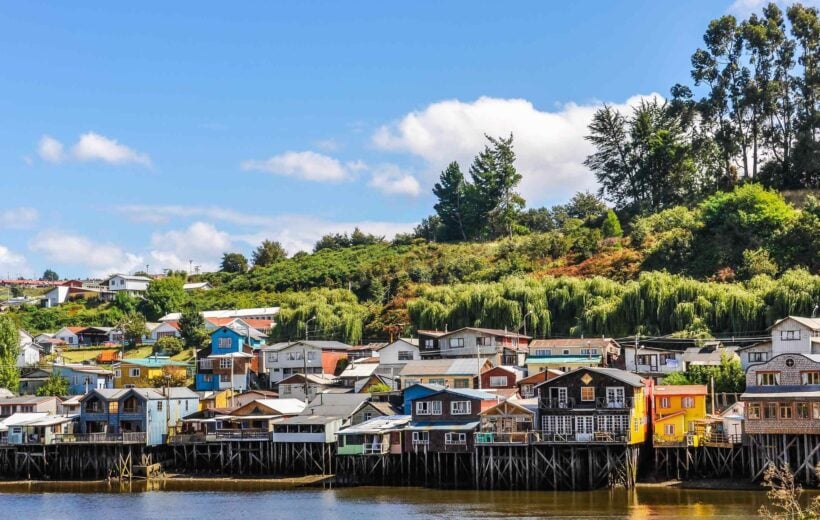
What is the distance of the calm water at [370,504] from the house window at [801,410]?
14.9ft

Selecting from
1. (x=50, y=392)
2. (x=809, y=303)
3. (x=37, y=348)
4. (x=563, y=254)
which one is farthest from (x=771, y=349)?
(x=37, y=348)

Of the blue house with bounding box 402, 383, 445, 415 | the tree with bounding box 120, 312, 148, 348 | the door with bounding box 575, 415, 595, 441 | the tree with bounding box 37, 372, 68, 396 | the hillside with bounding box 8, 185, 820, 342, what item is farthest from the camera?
the tree with bounding box 120, 312, 148, 348

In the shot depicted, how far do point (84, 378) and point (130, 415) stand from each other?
18.3 meters

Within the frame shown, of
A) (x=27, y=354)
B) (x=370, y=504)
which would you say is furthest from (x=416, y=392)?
(x=27, y=354)

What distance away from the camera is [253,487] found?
6238 centimetres

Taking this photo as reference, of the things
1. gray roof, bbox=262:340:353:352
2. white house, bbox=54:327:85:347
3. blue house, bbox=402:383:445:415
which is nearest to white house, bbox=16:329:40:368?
white house, bbox=54:327:85:347

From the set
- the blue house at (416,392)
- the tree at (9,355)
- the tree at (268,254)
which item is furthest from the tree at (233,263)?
the blue house at (416,392)

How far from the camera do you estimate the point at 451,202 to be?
12694 centimetres

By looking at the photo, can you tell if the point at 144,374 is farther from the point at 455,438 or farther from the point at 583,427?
the point at 583,427

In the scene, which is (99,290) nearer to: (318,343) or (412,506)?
(318,343)

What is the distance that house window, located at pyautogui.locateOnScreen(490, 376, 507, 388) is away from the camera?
233ft

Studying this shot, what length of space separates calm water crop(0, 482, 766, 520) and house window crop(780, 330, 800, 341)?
14838 millimetres

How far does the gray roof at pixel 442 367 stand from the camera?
71688 mm

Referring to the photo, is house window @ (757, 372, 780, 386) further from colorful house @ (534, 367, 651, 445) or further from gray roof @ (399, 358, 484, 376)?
gray roof @ (399, 358, 484, 376)
